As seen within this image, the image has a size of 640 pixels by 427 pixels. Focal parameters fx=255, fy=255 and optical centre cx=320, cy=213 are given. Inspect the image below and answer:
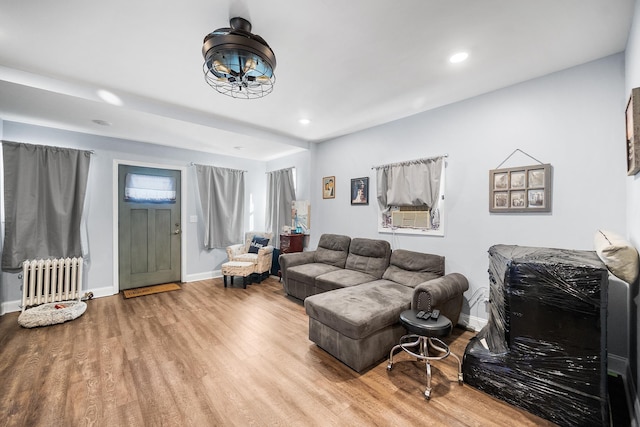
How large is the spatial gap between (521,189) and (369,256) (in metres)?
1.96

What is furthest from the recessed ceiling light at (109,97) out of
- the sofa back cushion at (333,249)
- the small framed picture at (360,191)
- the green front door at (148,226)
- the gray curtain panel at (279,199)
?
the sofa back cushion at (333,249)

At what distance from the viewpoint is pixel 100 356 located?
7.79 feet

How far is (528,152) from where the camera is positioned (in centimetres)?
254

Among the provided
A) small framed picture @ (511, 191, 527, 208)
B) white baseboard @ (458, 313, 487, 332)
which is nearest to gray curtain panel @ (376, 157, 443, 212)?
small framed picture @ (511, 191, 527, 208)

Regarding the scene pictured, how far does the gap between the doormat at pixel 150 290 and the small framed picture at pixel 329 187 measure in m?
3.10

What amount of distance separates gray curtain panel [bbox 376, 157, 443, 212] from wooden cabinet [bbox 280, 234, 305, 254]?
1775mm

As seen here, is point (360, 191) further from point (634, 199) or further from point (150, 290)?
point (150, 290)

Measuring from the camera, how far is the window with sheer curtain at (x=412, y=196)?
10.5 feet

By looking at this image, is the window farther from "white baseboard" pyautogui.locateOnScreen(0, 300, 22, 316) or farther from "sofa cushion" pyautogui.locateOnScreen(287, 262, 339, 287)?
"sofa cushion" pyautogui.locateOnScreen(287, 262, 339, 287)

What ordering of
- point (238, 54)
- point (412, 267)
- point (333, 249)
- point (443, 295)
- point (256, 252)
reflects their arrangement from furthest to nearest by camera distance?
point (256, 252) < point (333, 249) < point (412, 267) < point (443, 295) < point (238, 54)

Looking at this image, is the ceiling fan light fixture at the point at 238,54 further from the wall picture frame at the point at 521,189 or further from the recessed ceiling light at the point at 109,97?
the wall picture frame at the point at 521,189

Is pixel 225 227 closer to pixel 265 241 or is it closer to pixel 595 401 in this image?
pixel 265 241

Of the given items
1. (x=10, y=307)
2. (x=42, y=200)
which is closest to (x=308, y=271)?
(x=42, y=200)

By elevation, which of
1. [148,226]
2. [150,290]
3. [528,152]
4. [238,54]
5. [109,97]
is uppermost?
[109,97]
